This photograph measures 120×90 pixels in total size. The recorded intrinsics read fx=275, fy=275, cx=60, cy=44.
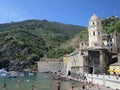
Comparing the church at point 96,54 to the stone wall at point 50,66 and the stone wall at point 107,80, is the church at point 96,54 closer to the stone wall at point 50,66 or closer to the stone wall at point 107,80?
the stone wall at point 107,80

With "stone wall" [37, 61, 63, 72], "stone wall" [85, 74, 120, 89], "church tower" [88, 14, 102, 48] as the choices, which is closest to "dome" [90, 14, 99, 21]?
"church tower" [88, 14, 102, 48]

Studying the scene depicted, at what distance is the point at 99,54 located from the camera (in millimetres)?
76688

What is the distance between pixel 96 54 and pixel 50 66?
72.4 metres

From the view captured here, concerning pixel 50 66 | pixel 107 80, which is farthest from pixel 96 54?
pixel 50 66

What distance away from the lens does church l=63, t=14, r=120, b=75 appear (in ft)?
252

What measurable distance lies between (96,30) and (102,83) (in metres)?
28.1

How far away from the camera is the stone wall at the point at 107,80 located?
166 feet

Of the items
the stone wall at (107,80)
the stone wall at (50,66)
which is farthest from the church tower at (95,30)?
the stone wall at (50,66)

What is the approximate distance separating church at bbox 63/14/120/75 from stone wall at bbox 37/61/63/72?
151ft

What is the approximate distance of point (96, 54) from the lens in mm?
77125

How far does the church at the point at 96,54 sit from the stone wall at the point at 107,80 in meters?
6.02

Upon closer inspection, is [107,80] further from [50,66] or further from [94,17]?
[50,66]

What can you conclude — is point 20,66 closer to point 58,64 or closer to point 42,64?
point 42,64

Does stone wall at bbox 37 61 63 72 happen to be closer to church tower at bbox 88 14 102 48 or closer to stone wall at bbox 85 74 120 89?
church tower at bbox 88 14 102 48
